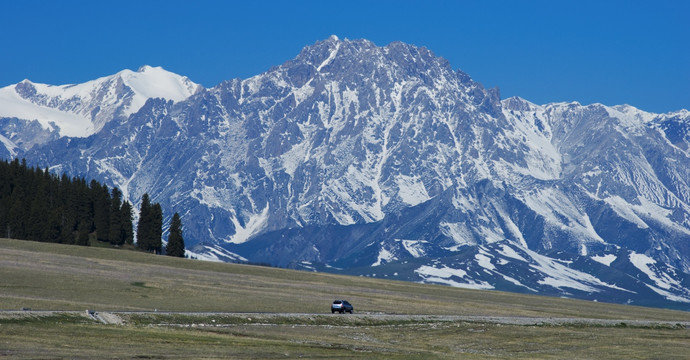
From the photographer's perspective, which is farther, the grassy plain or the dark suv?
the dark suv

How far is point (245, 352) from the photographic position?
271ft

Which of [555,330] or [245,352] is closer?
[245,352]

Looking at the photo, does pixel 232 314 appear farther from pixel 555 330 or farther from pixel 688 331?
pixel 688 331

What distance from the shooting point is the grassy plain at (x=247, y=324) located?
84.2 meters

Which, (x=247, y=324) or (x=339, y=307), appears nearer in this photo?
(x=247, y=324)

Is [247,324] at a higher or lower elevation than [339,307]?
lower

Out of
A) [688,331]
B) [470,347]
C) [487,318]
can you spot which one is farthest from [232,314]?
[688,331]

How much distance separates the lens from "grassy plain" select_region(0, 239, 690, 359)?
84.2 meters

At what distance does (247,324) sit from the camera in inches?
4237

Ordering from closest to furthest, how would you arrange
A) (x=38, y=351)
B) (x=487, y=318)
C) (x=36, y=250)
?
(x=38, y=351), (x=487, y=318), (x=36, y=250)

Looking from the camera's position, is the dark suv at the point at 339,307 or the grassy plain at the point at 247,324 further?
the dark suv at the point at 339,307

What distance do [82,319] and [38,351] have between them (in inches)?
871

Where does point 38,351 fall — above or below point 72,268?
below

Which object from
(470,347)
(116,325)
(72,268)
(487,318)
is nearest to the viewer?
(116,325)
